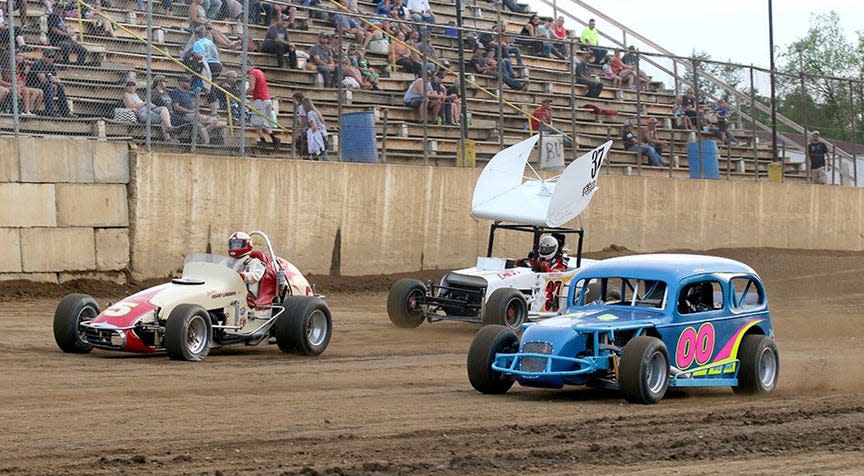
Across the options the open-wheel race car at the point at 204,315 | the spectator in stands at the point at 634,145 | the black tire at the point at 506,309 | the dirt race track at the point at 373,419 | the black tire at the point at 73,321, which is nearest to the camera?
the dirt race track at the point at 373,419

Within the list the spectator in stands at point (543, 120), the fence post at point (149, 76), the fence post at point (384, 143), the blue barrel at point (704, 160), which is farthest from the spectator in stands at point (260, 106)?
the blue barrel at point (704, 160)

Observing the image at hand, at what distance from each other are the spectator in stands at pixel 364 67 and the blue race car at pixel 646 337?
12144mm

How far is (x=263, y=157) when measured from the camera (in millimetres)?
22266

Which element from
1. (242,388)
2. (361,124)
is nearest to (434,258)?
(361,124)

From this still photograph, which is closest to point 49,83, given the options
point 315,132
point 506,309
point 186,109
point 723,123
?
point 186,109

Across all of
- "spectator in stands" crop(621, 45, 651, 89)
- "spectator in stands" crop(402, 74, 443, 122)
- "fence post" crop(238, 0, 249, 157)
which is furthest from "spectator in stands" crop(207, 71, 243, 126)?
"spectator in stands" crop(621, 45, 651, 89)

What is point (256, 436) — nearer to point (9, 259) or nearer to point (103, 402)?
point (103, 402)

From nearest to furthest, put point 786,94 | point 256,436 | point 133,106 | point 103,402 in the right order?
1. point 256,436
2. point 103,402
3. point 133,106
4. point 786,94

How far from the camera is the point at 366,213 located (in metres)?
23.6

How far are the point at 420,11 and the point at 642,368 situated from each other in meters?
22.0

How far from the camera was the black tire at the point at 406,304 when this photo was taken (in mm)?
18453

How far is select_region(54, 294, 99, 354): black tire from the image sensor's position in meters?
14.2

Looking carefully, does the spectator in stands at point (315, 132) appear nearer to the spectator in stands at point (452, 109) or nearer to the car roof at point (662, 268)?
the spectator in stands at point (452, 109)

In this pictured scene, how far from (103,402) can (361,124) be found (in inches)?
527
